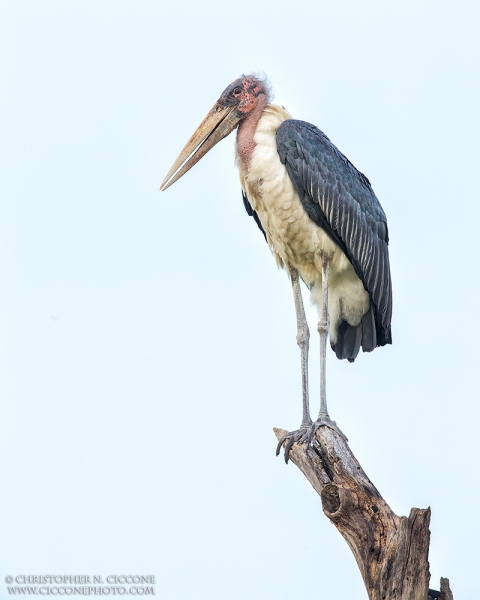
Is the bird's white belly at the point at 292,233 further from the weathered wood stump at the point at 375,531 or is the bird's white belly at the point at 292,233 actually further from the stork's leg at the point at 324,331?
the weathered wood stump at the point at 375,531

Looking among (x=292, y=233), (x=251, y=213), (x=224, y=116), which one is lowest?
(x=292, y=233)

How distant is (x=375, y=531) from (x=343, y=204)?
3052mm

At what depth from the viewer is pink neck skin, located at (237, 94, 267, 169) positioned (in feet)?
28.0

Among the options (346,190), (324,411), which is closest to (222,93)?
(346,190)

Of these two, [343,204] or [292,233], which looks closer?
[292,233]

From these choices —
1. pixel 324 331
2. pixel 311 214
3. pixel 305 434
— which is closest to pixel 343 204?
pixel 311 214

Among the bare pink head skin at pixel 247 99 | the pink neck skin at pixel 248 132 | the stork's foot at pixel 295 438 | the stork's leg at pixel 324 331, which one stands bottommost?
the stork's foot at pixel 295 438

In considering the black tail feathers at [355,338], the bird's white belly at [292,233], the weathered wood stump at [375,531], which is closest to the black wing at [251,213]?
the bird's white belly at [292,233]

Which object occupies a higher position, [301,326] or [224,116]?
[224,116]

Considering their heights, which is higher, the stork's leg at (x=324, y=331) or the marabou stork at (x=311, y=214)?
the marabou stork at (x=311, y=214)

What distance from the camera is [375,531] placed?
20.8 feet

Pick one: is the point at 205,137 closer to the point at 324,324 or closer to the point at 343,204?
the point at 343,204

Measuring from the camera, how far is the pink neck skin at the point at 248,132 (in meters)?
8.55

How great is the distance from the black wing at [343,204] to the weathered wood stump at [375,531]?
2076mm
